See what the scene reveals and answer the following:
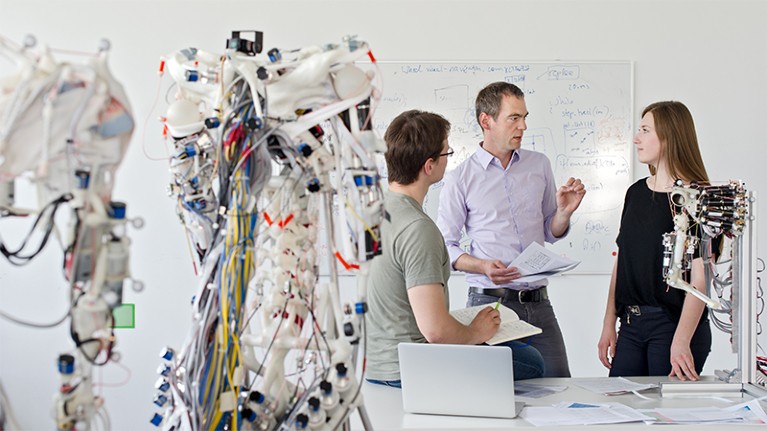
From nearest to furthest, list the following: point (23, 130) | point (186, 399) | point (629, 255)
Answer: point (23, 130), point (186, 399), point (629, 255)

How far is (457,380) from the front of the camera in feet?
6.18

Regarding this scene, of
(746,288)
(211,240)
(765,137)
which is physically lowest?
(746,288)

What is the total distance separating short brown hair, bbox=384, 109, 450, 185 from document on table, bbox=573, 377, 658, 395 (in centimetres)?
78

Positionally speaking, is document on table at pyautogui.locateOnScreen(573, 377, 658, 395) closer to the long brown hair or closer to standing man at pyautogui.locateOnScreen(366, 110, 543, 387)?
standing man at pyautogui.locateOnScreen(366, 110, 543, 387)

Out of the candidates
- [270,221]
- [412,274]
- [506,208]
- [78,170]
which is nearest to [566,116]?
[506,208]

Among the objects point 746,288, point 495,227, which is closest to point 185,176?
point 746,288

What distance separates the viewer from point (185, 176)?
1.48 meters

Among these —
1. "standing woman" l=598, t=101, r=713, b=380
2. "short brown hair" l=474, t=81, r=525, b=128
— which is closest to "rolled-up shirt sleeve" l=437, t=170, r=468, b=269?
"short brown hair" l=474, t=81, r=525, b=128

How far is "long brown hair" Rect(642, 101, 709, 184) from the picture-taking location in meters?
2.55

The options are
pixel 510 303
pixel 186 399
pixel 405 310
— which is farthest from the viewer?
pixel 510 303

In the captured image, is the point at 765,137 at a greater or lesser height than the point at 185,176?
greater

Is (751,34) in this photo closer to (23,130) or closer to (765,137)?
(765,137)

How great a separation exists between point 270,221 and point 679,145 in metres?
1.62

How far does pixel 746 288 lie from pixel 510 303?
94 cm
